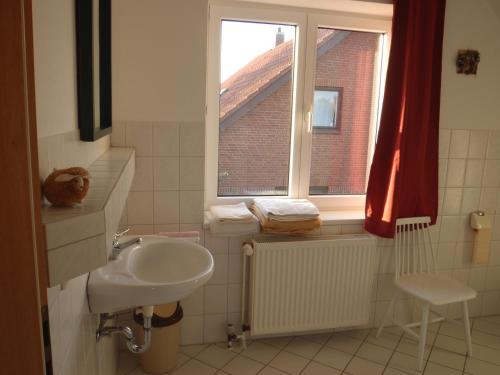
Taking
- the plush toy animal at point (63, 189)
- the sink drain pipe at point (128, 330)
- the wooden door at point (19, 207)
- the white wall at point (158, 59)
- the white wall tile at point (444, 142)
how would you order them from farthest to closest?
1. the white wall tile at point (444, 142)
2. the white wall at point (158, 59)
3. the sink drain pipe at point (128, 330)
4. the plush toy animal at point (63, 189)
5. the wooden door at point (19, 207)

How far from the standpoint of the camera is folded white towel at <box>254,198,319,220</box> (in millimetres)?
2307

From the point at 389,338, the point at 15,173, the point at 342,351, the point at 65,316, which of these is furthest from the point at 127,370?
the point at 15,173

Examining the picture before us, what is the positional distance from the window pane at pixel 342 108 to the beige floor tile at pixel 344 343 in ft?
3.07

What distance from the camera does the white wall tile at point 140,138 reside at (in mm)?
2199

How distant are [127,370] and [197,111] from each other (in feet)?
4.79

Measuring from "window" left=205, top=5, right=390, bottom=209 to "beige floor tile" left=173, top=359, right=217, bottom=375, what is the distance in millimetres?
937

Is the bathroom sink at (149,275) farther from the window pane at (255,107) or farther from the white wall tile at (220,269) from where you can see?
the window pane at (255,107)

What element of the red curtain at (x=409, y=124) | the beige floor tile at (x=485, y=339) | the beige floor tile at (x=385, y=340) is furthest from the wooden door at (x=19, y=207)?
the beige floor tile at (x=485, y=339)

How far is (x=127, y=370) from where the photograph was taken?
2264 mm

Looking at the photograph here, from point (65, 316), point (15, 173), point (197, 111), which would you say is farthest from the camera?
point (197, 111)

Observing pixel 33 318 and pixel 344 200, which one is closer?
pixel 33 318

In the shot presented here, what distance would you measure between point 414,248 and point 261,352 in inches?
46.6

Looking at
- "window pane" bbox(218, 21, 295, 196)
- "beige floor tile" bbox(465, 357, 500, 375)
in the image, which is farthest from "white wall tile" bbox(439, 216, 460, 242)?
"window pane" bbox(218, 21, 295, 196)

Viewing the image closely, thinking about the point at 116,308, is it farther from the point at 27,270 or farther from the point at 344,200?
the point at 344,200
